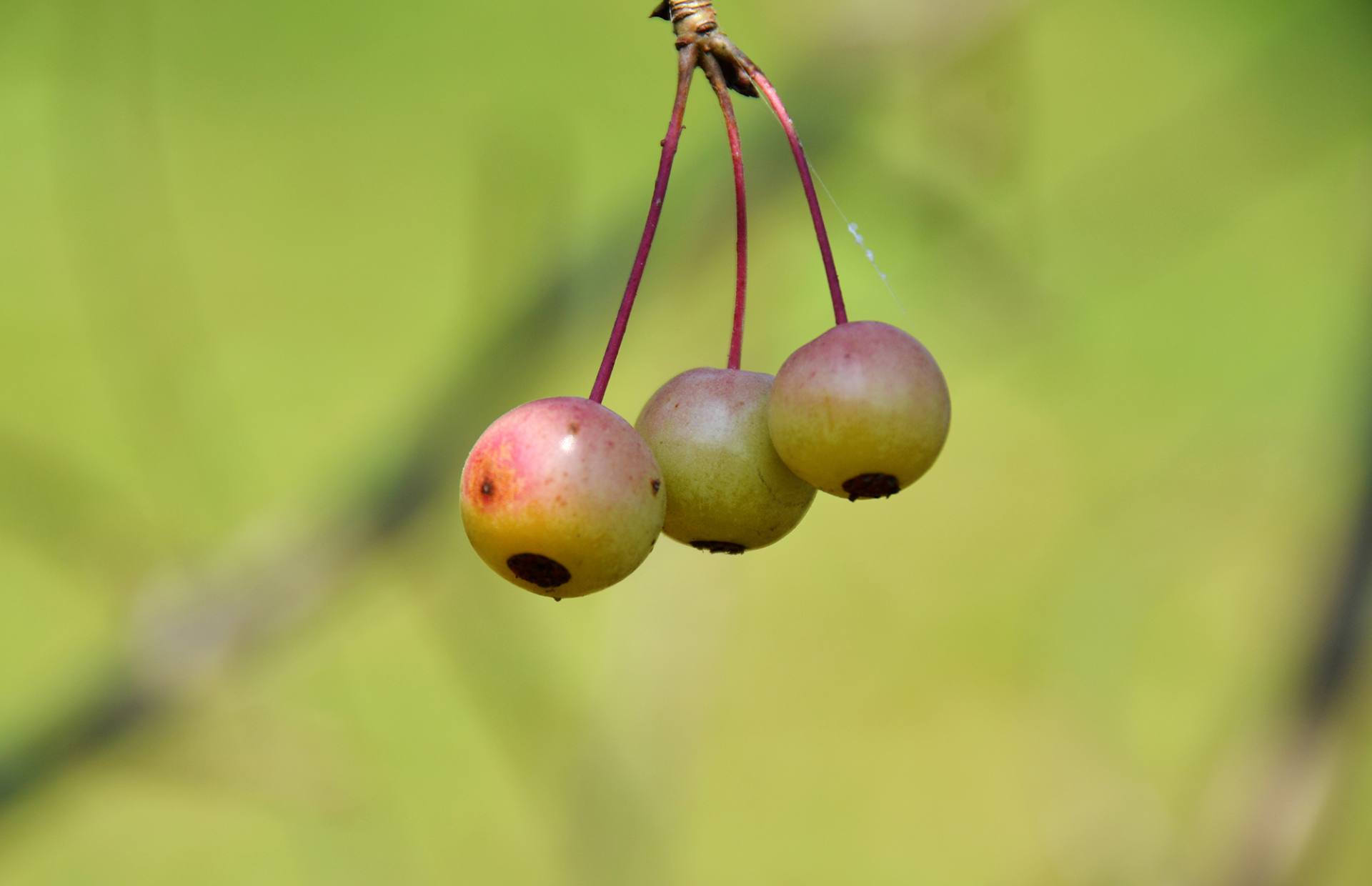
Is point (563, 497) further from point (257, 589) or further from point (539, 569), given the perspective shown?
point (257, 589)

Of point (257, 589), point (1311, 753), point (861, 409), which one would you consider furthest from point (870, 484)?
point (257, 589)

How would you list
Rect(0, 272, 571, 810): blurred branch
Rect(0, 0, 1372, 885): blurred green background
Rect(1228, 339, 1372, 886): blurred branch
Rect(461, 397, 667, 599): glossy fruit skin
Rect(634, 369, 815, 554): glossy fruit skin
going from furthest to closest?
Rect(0, 0, 1372, 885): blurred green background, Rect(0, 272, 571, 810): blurred branch, Rect(1228, 339, 1372, 886): blurred branch, Rect(634, 369, 815, 554): glossy fruit skin, Rect(461, 397, 667, 599): glossy fruit skin

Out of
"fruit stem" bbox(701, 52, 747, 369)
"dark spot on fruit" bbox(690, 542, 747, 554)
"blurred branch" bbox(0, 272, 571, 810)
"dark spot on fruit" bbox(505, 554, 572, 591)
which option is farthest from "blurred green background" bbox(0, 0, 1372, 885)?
"dark spot on fruit" bbox(505, 554, 572, 591)

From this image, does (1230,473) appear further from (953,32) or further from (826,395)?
(826,395)

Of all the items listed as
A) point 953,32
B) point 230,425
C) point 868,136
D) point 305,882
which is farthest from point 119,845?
point 953,32

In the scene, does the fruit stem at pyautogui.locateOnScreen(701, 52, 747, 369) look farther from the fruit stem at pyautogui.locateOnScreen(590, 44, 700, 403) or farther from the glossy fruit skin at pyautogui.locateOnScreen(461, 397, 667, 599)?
the glossy fruit skin at pyautogui.locateOnScreen(461, 397, 667, 599)

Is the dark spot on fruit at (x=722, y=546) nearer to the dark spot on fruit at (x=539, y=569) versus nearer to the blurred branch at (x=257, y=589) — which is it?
the dark spot on fruit at (x=539, y=569)
